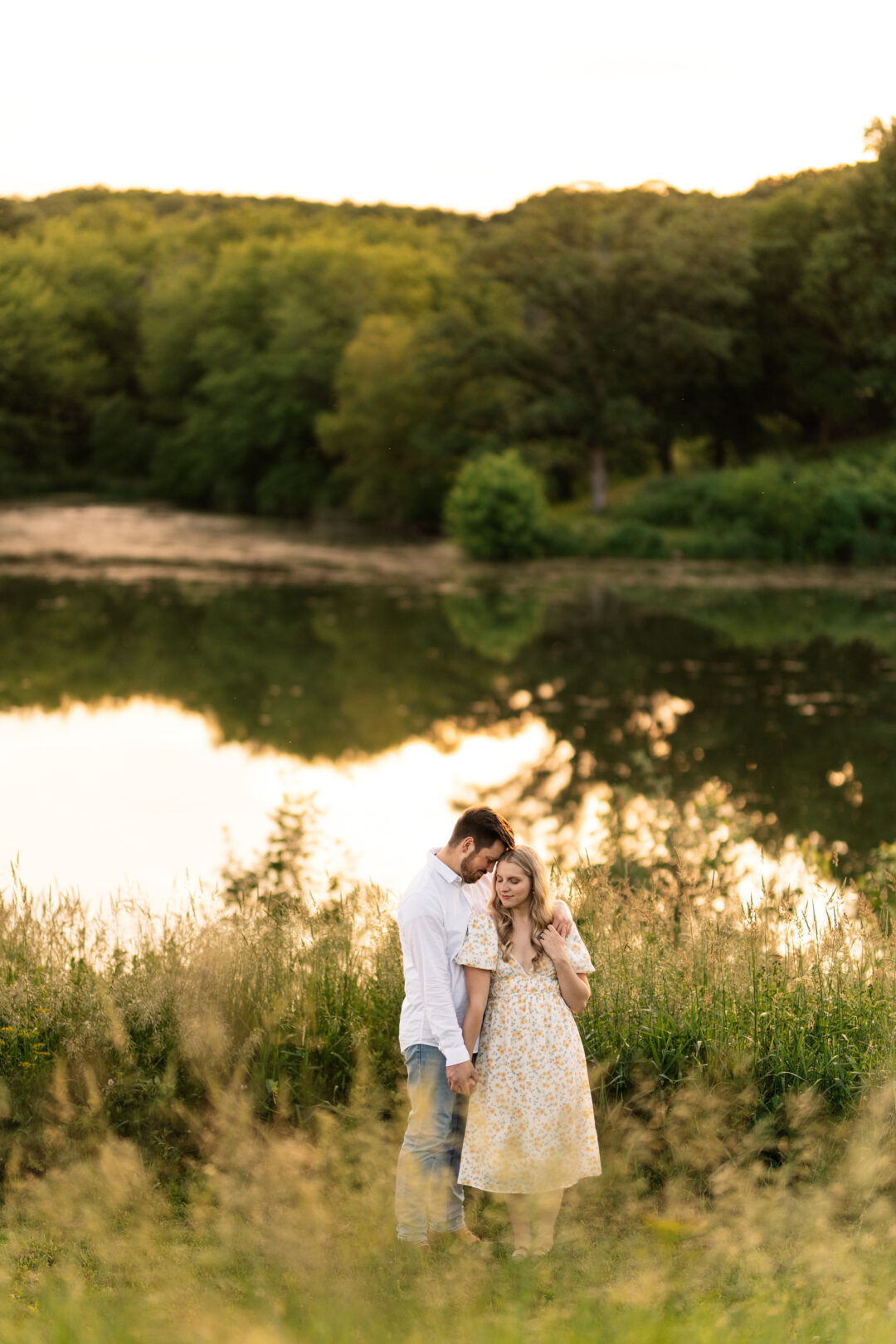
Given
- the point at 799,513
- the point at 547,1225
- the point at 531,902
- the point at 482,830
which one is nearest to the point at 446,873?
the point at 482,830

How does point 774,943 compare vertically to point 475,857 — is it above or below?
below

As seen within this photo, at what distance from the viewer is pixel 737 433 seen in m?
47.1

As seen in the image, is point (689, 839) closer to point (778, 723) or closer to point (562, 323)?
point (778, 723)

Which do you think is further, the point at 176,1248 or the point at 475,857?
the point at 475,857

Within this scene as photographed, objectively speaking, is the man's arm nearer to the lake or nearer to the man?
the man

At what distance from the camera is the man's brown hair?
14.7ft

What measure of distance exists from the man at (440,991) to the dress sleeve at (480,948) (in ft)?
0.28

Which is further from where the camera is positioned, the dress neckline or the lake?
the lake

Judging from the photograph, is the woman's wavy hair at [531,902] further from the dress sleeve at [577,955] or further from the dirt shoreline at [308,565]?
the dirt shoreline at [308,565]

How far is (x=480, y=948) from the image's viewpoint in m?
4.36

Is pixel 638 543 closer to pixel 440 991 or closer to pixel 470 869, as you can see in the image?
pixel 470 869

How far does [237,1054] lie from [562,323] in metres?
38.2

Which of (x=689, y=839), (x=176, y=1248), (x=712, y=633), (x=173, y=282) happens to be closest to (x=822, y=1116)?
(x=176, y=1248)

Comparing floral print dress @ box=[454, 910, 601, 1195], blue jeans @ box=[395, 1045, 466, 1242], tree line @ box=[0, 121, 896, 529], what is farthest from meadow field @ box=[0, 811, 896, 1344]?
tree line @ box=[0, 121, 896, 529]
